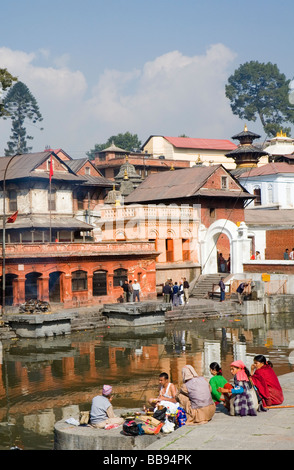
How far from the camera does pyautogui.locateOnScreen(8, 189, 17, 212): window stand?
45.3 metres

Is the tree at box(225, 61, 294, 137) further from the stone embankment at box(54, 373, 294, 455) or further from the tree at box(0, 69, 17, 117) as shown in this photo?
the stone embankment at box(54, 373, 294, 455)

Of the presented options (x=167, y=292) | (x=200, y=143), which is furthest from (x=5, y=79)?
(x=200, y=143)

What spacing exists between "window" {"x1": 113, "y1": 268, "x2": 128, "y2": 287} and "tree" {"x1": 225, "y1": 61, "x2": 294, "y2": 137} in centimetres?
5855

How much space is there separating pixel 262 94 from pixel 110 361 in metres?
78.7

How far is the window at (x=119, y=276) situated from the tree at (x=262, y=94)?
58545 mm

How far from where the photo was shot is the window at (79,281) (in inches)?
1491

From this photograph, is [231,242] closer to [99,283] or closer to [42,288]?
[99,283]

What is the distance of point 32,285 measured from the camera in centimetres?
3684

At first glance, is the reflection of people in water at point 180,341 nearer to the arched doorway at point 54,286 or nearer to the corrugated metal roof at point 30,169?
the arched doorway at point 54,286

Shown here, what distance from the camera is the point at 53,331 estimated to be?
32062 mm

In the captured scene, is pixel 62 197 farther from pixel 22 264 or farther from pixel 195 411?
pixel 195 411

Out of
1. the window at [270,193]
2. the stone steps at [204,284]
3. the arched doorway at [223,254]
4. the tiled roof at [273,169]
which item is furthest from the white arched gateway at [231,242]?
the window at [270,193]
